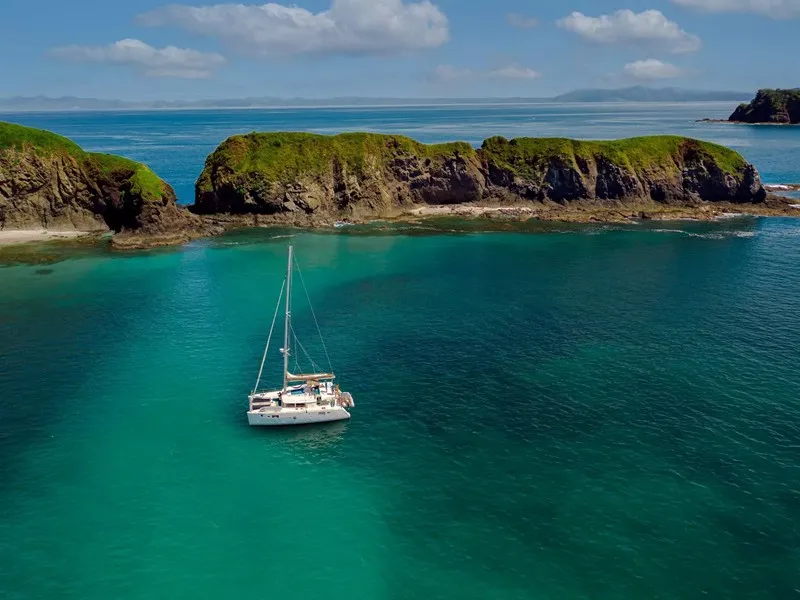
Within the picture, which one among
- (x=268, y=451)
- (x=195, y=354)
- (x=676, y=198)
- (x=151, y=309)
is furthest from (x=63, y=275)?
(x=676, y=198)

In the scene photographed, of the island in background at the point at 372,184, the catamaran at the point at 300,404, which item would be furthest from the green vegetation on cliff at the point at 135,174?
the catamaran at the point at 300,404

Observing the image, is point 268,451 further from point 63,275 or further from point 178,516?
point 63,275

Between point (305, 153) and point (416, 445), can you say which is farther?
point (305, 153)

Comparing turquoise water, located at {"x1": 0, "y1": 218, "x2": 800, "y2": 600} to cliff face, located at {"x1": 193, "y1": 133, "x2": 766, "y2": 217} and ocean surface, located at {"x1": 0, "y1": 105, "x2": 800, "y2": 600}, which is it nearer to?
ocean surface, located at {"x1": 0, "y1": 105, "x2": 800, "y2": 600}

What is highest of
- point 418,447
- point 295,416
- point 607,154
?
point 607,154

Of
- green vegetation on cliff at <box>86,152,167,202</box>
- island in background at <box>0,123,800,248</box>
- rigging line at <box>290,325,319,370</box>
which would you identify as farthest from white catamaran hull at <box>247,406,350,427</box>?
green vegetation on cliff at <box>86,152,167,202</box>

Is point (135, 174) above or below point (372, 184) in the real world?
above

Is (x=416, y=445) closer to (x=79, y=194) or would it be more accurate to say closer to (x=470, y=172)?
(x=79, y=194)

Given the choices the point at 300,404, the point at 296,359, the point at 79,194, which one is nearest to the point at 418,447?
the point at 300,404
